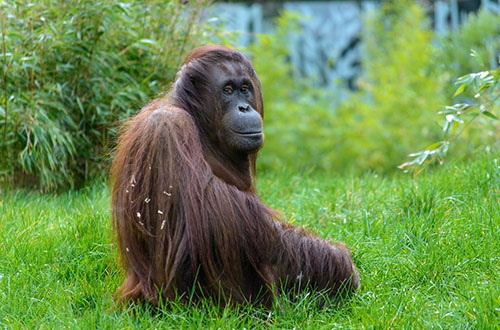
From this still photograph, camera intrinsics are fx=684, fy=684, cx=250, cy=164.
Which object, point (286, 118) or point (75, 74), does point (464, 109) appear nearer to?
point (75, 74)

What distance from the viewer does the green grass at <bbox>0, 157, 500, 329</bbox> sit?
262 cm

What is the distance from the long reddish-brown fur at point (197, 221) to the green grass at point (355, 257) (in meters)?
0.10

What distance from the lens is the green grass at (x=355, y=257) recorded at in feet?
8.61

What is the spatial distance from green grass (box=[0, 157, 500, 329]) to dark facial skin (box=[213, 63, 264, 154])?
652 mm

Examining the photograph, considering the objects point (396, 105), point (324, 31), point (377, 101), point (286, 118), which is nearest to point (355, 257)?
point (396, 105)

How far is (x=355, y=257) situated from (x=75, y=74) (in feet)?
7.59

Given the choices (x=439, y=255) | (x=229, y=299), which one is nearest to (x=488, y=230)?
(x=439, y=255)

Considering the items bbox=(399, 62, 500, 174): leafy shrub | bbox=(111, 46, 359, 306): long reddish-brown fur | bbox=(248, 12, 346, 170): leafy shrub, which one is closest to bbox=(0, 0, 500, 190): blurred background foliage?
bbox=(399, 62, 500, 174): leafy shrub

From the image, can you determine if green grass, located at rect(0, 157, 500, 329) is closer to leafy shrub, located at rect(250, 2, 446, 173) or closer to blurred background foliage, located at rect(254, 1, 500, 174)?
blurred background foliage, located at rect(254, 1, 500, 174)

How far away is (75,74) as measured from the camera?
4516 millimetres

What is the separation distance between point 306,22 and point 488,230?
26.0ft

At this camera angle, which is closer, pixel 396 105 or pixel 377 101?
pixel 396 105

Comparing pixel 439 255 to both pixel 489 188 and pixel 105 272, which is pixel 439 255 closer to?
pixel 489 188

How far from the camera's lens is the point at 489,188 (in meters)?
3.86
